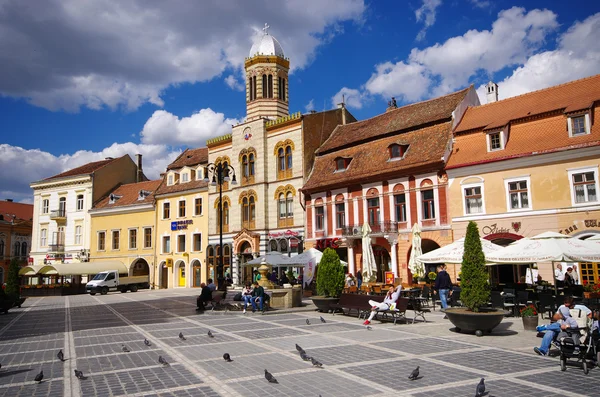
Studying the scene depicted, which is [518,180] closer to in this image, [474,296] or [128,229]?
[474,296]

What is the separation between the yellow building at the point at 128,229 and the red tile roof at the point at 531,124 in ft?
103

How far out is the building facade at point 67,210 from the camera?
51.4m

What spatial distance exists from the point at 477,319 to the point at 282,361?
5.57 meters

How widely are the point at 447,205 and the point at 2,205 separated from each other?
204ft

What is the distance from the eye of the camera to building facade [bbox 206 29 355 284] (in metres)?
37.3

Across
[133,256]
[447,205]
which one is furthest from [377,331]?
[133,256]

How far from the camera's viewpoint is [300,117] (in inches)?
1462

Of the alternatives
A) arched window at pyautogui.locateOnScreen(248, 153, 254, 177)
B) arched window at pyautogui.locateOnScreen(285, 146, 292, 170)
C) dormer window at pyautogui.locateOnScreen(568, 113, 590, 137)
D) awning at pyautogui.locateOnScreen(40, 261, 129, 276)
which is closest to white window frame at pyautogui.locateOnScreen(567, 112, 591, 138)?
dormer window at pyautogui.locateOnScreen(568, 113, 590, 137)

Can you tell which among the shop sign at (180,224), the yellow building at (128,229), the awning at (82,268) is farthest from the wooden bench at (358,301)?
the awning at (82,268)

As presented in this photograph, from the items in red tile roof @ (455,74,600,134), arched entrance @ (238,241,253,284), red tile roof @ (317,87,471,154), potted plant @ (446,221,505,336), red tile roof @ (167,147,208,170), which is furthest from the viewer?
red tile roof @ (167,147,208,170)

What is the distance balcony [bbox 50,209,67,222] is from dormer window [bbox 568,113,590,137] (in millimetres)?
48188

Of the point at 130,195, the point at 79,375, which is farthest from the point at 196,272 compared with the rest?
the point at 79,375

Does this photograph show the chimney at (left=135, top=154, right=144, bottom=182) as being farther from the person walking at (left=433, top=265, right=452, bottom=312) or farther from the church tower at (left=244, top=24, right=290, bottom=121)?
the person walking at (left=433, top=265, right=452, bottom=312)

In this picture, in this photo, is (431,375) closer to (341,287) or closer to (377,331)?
(377,331)
